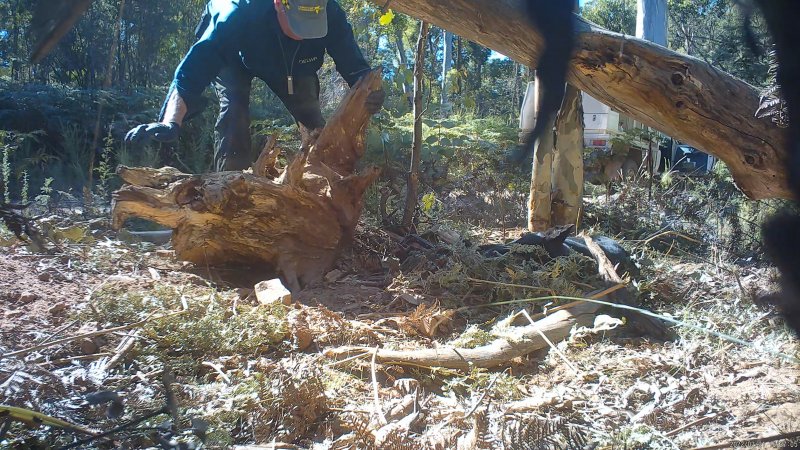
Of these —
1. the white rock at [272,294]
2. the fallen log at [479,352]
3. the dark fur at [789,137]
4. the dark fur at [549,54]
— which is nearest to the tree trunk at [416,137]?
the white rock at [272,294]

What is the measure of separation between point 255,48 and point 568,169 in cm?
266

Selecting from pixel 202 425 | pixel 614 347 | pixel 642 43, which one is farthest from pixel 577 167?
pixel 202 425

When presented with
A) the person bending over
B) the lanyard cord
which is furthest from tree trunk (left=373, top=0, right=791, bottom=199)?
the lanyard cord

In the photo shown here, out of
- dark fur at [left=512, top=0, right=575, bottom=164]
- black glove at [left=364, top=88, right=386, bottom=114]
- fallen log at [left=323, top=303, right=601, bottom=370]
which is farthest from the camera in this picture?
black glove at [left=364, top=88, right=386, bottom=114]

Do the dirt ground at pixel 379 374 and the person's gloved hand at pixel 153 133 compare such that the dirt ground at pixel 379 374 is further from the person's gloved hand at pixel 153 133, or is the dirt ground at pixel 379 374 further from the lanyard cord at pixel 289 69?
the lanyard cord at pixel 289 69

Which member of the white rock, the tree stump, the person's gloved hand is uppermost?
the person's gloved hand

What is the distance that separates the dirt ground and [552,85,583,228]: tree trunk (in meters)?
1.48

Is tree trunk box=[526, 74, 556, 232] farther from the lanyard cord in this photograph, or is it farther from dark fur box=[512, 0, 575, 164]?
dark fur box=[512, 0, 575, 164]

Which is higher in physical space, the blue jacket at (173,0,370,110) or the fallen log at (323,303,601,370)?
the blue jacket at (173,0,370,110)

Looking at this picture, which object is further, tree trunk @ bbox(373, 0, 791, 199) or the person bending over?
the person bending over

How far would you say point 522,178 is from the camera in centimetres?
694

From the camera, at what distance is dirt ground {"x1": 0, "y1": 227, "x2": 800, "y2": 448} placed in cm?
220

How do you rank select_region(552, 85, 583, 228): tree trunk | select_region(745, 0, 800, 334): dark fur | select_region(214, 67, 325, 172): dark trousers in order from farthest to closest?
select_region(552, 85, 583, 228): tree trunk < select_region(214, 67, 325, 172): dark trousers < select_region(745, 0, 800, 334): dark fur

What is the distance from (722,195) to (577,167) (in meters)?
1.65
